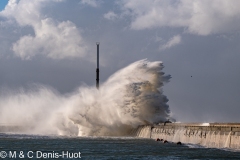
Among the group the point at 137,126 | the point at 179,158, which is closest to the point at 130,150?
the point at 179,158

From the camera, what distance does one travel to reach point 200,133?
54.5 metres

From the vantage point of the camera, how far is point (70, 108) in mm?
83188

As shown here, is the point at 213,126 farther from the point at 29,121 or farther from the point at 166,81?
the point at 29,121

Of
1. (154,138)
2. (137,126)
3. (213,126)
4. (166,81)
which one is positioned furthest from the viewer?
(166,81)

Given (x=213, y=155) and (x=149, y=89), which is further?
(x=149, y=89)

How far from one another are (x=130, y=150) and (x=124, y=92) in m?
33.0

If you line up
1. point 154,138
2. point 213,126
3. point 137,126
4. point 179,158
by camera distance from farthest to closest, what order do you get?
point 137,126
point 154,138
point 213,126
point 179,158

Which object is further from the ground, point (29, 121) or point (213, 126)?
point (29, 121)

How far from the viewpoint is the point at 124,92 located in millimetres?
78938

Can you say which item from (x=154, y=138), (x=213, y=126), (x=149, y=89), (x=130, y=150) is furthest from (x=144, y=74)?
(x=130, y=150)

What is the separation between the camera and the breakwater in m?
47.3

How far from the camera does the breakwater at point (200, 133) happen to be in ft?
155

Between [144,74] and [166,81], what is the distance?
3.40 metres

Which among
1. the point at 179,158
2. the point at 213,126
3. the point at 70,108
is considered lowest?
the point at 179,158
